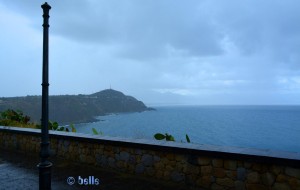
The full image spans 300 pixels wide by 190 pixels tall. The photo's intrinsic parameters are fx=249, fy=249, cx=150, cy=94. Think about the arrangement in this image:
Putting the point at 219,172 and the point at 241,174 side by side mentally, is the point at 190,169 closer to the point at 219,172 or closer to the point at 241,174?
the point at 219,172

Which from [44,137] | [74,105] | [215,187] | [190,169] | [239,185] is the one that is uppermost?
[74,105]

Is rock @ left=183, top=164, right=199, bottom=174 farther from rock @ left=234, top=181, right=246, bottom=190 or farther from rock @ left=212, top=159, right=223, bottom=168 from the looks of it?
rock @ left=234, top=181, right=246, bottom=190

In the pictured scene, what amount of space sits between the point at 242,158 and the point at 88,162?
3.73m

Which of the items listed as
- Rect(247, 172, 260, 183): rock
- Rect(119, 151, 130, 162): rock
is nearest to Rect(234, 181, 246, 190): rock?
Rect(247, 172, 260, 183): rock

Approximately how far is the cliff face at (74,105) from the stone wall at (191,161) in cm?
A: 2626

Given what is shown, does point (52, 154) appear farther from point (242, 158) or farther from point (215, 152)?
point (242, 158)

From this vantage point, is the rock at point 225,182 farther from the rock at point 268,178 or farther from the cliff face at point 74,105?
the cliff face at point 74,105

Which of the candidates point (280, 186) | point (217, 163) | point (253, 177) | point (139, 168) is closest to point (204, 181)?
point (217, 163)

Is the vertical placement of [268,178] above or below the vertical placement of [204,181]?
above

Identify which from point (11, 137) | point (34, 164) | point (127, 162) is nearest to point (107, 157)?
point (127, 162)

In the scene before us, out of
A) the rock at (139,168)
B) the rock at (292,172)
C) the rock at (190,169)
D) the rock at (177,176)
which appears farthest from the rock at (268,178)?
the rock at (139,168)

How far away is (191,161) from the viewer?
459 centimetres

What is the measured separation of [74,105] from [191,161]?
85.0m

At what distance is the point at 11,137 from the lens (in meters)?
8.51
